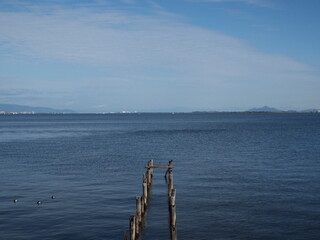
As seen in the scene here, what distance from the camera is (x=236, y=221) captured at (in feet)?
86.5

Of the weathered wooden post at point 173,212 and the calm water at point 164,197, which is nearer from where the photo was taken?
the weathered wooden post at point 173,212

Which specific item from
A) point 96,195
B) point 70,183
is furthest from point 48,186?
point 96,195

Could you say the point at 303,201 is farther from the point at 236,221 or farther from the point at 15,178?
the point at 15,178

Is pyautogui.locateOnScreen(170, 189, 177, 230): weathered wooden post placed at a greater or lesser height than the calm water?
greater

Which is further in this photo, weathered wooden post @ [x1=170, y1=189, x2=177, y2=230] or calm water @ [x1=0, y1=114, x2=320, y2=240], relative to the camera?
calm water @ [x1=0, y1=114, x2=320, y2=240]

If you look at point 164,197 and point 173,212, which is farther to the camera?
point 164,197

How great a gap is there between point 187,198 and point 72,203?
915 centimetres

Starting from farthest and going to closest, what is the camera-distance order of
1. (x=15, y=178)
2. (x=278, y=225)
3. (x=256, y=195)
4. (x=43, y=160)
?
(x=43, y=160), (x=15, y=178), (x=256, y=195), (x=278, y=225)

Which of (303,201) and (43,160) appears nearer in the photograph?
(303,201)

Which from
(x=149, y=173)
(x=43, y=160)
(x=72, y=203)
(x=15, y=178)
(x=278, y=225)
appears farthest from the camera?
(x=43, y=160)

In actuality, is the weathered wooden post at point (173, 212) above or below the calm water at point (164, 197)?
above

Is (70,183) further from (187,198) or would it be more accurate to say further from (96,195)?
(187,198)

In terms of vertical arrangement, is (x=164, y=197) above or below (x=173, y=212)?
below

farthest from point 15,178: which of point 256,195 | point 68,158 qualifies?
point 256,195
